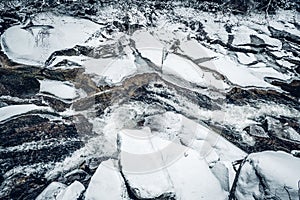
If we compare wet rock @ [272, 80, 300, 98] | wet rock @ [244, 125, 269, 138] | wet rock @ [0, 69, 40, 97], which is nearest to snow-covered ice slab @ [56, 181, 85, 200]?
wet rock @ [0, 69, 40, 97]

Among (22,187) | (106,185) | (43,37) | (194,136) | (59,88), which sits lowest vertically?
(22,187)

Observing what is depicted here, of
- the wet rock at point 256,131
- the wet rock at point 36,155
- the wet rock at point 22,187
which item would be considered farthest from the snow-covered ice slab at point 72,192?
the wet rock at point 256,131

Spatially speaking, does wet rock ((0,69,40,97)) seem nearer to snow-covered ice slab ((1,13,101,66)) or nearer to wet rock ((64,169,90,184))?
snow-covered ice slab ((1,13,101,66))

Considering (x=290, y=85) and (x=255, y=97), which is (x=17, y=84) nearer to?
(x=255, y=97)

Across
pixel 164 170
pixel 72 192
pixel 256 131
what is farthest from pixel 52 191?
pixel 256 131

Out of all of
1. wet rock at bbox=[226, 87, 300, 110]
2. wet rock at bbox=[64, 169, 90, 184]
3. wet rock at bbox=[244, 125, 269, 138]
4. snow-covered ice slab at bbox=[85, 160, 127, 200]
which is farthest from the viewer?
wet rock at bbox=[226, 87, 300, 110]

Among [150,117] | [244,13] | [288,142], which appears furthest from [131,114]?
[244,13]
